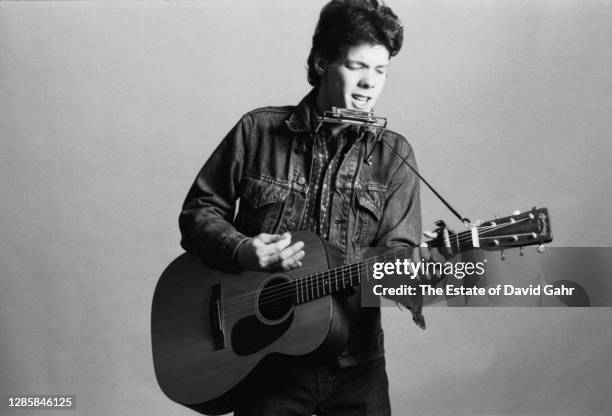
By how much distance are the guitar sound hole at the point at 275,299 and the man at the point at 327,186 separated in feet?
0.28

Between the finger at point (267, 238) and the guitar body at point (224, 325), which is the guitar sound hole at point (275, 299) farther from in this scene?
the finger at point (267, 238)

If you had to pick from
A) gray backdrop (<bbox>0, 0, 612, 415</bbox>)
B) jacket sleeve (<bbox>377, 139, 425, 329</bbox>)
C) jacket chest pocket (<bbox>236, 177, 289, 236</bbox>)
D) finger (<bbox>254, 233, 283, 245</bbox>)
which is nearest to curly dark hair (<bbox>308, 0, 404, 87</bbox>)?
jacket sleeve (<bbox>377, 139, 425, 329</bbox>)

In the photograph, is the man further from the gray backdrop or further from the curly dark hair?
the gray backdrop

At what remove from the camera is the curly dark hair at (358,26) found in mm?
2303

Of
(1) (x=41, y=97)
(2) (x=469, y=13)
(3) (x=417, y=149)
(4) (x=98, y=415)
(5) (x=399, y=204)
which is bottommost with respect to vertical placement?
(4) (x=98, y=415)

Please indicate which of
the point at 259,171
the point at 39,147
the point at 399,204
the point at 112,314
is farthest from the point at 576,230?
the point at 39,147

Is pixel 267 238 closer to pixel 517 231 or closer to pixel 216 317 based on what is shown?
pixel 216 317

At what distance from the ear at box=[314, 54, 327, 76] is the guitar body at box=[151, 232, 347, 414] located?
534mm

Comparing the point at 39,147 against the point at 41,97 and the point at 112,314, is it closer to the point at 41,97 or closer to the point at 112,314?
the point at 41,97

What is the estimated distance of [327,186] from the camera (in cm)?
229

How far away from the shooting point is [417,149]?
11.1 feet

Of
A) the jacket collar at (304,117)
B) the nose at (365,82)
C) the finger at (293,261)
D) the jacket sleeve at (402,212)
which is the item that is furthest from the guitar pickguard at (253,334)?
the nose at (365,82)

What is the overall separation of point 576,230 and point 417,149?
28.8 inches

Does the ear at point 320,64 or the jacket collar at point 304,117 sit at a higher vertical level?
the ear at point 320,64
